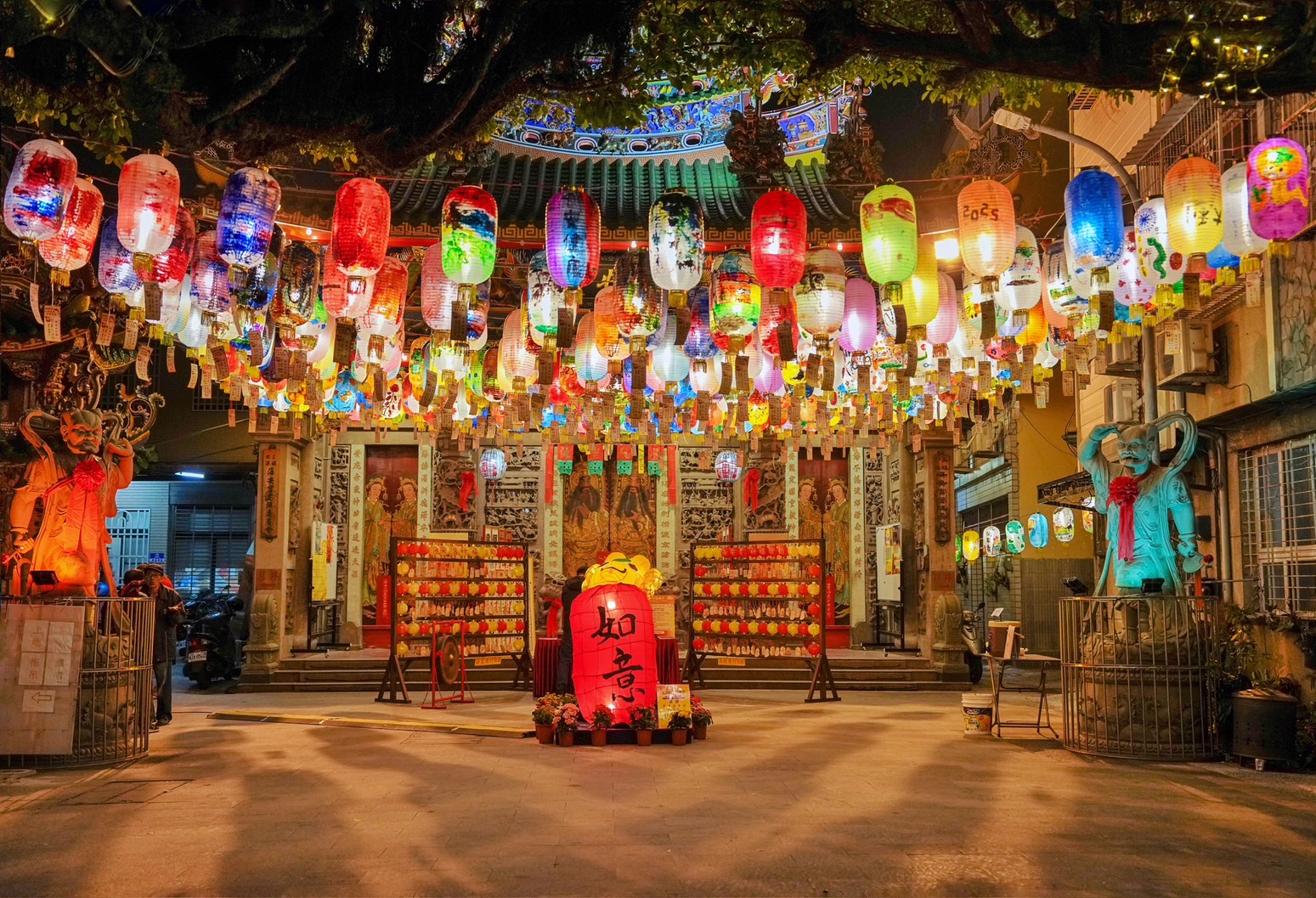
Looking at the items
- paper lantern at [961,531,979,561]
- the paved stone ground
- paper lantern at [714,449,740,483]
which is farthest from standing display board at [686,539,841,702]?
Result: paper lantern at [961,531,979,561]

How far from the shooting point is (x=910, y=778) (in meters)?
8.03

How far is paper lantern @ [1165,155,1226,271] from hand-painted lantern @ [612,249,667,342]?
4.56 meters

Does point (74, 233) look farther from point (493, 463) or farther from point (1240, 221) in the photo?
point (493, 463)

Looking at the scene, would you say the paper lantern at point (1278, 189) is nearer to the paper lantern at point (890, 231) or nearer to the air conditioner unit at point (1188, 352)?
the paper lantern at point (890, 231)

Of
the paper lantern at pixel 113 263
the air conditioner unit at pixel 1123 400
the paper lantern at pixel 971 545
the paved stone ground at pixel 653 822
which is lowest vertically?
the paved stone ground at pixel 653 822

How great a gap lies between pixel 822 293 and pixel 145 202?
18.6 ft

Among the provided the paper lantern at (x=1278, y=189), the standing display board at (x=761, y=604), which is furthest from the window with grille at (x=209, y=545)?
the paper lantern at (x=1278, y=189)

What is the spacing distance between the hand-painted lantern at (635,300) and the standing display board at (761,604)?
190 inches

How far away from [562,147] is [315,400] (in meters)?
8.32

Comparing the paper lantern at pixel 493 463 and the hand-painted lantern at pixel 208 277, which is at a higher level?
the hand-painted lantern at pixel 208 277

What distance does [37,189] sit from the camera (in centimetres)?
766

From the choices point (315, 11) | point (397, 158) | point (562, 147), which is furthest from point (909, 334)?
point (562, 147)

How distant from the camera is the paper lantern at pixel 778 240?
8992 millimetres

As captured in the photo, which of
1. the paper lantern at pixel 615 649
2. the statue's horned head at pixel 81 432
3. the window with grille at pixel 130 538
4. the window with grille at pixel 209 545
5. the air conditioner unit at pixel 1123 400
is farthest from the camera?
the window with grille at pixel 209 545
